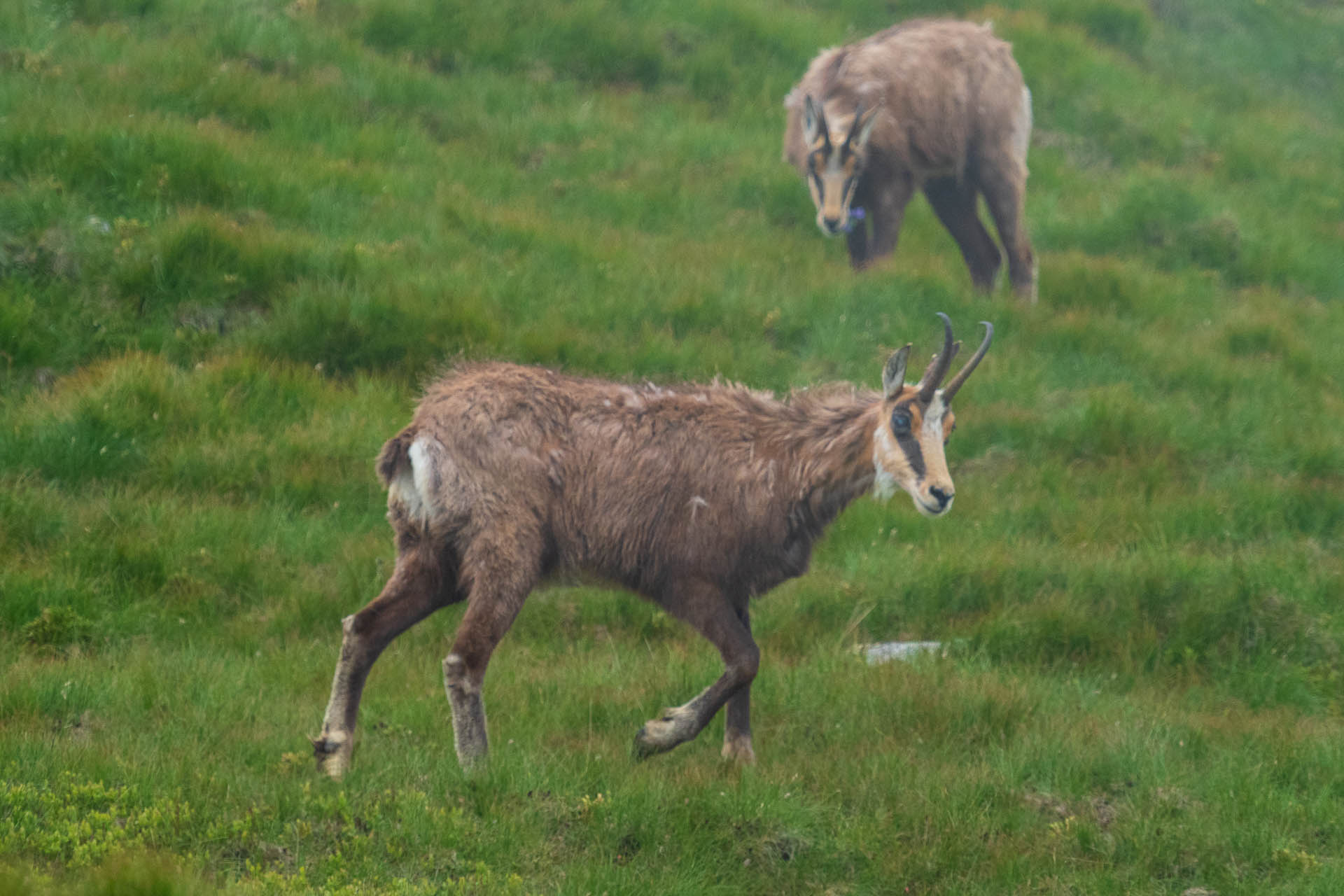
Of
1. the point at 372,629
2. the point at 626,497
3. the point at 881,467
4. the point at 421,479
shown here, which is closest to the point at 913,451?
the point at 881,467

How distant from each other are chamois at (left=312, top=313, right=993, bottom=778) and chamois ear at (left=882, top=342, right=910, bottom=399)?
11 mm

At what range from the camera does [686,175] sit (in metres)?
15.7

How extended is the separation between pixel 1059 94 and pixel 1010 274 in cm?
530

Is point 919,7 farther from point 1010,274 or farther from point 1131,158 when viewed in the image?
point 1010,274

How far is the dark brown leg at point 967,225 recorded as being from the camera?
15.3 metres

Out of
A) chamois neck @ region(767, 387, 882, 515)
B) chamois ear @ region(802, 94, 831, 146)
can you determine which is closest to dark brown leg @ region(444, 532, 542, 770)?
chamois neck @ region(767, 387, 882, 515)

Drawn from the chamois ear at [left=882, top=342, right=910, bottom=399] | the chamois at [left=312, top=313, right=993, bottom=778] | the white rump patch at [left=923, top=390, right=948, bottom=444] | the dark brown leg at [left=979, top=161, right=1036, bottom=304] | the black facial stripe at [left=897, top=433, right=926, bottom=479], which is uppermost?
the chamois ear at [left=882, top=342, right=910, bottom=399]

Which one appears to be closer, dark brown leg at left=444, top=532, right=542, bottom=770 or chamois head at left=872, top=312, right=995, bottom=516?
dark brown leg at left=444, top=532, right=542, bottom=770

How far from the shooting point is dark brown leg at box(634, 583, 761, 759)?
7.19m

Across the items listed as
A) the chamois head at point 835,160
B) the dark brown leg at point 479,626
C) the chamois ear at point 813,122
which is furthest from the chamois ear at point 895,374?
the chamois ear at point 813,122

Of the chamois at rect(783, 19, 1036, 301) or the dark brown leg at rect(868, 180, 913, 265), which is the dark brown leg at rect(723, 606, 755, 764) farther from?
the dark brown leg at rect(868, 180, 913, 265)

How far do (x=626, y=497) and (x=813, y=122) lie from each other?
8.29 m

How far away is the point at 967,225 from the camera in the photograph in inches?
615

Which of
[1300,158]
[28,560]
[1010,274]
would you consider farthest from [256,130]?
[1300,158]
